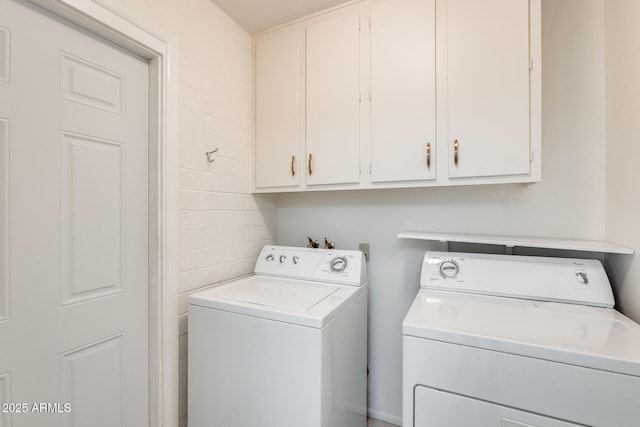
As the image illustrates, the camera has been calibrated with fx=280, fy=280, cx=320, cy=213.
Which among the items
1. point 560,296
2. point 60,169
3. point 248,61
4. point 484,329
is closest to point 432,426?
point 484,329

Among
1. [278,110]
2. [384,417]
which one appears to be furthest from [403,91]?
[384,417]

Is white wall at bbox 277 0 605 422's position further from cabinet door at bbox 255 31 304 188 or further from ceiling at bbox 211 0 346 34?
ceiling at bbox 211 0 346 34

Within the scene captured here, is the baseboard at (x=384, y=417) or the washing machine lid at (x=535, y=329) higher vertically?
the washing machine lid at (x=535, y=329)

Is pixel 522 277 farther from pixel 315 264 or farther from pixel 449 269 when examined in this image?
pixel 315 264

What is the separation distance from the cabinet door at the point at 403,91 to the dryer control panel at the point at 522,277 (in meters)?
0.49

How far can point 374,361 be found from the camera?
1880 millimetres

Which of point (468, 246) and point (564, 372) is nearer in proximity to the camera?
point (564, 372)

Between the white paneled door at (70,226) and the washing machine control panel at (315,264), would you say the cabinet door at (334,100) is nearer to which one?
the washing machine control panel at (315,264)

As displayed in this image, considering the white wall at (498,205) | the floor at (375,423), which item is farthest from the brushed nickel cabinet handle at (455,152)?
the floor at (375,423)

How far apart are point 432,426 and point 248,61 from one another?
2.20m

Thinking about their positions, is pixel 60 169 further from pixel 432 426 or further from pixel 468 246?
pixel 468 246

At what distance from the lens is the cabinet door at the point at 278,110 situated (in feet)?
5.89

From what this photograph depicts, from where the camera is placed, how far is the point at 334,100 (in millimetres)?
1686

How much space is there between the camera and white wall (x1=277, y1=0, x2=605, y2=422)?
1386 millimetres
